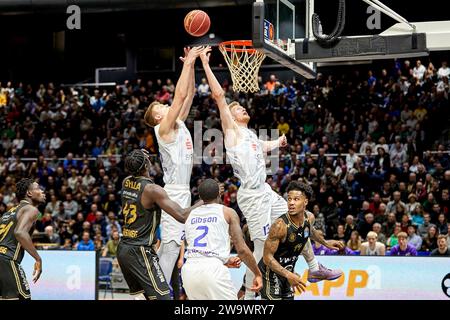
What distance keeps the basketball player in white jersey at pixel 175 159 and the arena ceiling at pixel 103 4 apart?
437 inches

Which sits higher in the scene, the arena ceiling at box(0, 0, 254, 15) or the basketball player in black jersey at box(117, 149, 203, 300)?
the arena ceiling at box(0, 0, 254, 15)

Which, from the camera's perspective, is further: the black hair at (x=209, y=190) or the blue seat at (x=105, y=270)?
the blue seat at (x=105, y=270)

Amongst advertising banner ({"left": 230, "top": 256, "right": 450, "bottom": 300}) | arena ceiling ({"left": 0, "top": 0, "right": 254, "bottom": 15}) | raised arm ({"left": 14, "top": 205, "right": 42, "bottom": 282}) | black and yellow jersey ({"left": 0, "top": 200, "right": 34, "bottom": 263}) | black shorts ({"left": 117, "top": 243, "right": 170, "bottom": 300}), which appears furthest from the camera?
arena ceiling ({"left": 0, "top": 0, "right": 254, "bottom": 15})

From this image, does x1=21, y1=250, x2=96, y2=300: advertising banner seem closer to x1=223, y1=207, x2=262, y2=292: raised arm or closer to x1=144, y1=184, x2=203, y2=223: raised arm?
x1=144, y1=184, x2=203, y2=223: raised arm

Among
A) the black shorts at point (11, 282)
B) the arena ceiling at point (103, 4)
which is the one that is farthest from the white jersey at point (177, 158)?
the arena ceiling at point (103, 4)

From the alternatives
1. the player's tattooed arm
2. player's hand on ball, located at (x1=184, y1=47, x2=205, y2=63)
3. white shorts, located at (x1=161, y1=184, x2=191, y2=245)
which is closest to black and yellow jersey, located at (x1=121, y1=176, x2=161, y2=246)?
white shorts, located at (x1=161, y1=184, x2=191, y2=245)

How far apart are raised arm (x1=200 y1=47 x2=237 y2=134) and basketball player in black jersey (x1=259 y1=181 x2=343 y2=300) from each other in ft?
3.59

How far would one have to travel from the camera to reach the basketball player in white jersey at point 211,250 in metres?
6.88

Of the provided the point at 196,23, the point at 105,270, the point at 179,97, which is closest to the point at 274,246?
the point at 179,97

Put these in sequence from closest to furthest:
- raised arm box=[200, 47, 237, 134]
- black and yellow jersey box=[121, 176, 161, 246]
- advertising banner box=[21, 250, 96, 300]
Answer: black and yellow jersey box=[121, 176, 161, 246]
raised arm box=[200, 47, 237, 134]
advertising banner box=[21, 250, 96, 300]

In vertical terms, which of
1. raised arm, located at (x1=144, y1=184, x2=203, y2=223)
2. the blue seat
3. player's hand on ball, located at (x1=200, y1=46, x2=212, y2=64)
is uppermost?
player's hand on ball, located at (x1=200, y1=46, x2=212, y2=64)

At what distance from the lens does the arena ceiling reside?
1926cm

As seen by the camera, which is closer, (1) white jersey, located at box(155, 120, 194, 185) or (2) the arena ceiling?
(1) white jersey, located at box(155, 120, 194, 185)

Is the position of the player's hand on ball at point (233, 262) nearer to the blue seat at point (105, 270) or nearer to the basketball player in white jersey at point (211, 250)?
the basketball player in white jersey at point (211, 250)
